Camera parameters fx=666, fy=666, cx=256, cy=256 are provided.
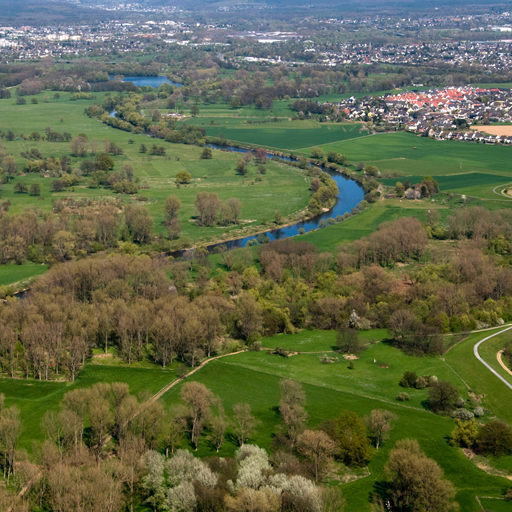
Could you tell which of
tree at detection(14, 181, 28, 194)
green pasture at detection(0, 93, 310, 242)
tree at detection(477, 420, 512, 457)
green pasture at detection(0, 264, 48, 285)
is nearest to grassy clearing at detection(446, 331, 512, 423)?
tree at detection(477, 420, 512, 457)

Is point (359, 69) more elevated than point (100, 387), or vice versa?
point (359, 69)

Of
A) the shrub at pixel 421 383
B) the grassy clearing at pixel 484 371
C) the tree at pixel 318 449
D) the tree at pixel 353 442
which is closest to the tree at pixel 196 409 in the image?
the tree at pixel 318 449

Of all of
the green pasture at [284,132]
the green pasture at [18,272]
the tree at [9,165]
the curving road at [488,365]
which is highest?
the green pasture at [284,132]

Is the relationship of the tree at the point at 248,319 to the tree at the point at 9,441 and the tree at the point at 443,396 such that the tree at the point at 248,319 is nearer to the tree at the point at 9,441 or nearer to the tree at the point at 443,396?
the tree at the point at 443,396

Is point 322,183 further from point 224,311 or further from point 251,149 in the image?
point 224,311

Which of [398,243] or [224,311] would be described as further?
[398,243]

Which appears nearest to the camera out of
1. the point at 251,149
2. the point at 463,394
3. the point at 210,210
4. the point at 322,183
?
the point at 463,394

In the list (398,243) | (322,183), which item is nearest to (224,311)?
(398,243)
